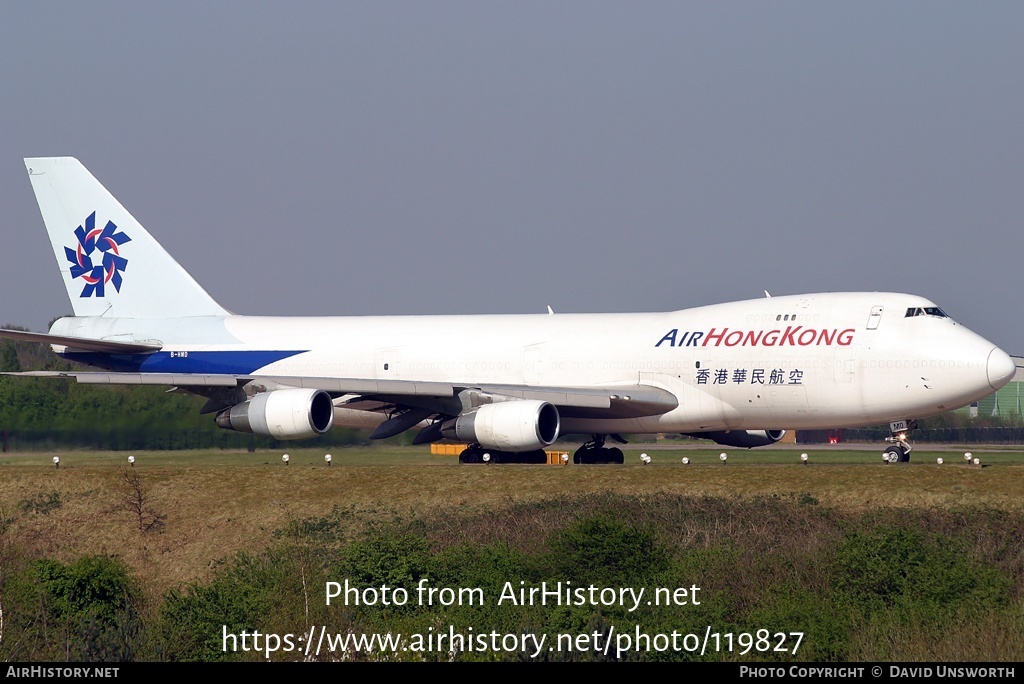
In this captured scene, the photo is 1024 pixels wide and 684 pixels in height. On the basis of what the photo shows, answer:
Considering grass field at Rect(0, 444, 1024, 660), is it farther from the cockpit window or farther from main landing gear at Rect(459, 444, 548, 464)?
the cockpit window

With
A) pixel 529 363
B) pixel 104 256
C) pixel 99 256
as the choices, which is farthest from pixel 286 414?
pixel 99 256

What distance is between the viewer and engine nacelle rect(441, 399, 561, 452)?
32.6 metres

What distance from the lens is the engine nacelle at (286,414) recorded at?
33.4 metres

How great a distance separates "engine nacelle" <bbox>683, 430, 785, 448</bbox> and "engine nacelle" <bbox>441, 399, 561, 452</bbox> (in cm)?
518

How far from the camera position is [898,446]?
33.2m

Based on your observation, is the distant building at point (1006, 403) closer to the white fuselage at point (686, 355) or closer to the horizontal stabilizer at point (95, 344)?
the white fuselage at point (686, 355)

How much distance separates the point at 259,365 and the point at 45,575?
35.5 ft

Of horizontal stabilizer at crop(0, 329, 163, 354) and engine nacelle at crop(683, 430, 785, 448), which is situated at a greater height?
horizontal stabilizer at crop(0, 329, 163, 354)

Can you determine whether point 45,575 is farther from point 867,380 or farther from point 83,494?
point 867,380

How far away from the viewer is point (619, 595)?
88.4 ft

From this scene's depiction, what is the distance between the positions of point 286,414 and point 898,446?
14.8 metres

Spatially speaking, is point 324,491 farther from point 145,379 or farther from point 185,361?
point 185,361

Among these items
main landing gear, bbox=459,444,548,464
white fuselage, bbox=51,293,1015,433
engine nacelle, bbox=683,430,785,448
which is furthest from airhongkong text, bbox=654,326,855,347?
main landing gear, bbox=459,444,548,464
